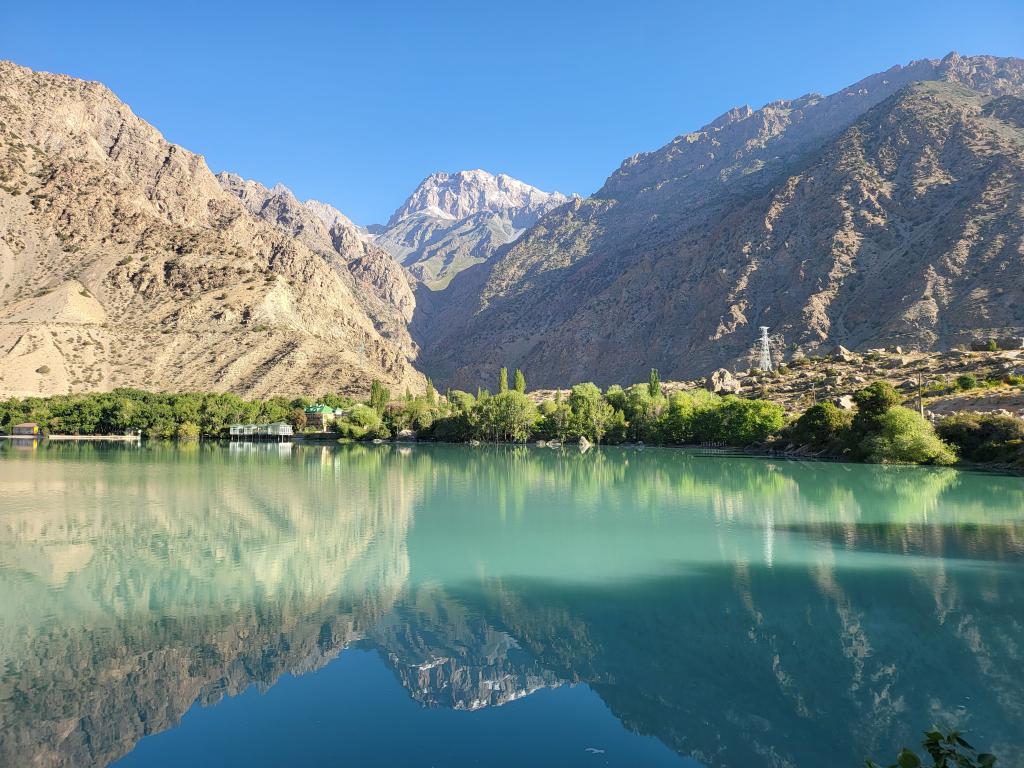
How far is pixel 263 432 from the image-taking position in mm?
111938

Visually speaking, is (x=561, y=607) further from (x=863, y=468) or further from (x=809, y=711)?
(x=863, y=468)

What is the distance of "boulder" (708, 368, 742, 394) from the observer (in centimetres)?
10162

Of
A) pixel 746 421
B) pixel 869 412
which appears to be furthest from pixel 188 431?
pixel 869 412

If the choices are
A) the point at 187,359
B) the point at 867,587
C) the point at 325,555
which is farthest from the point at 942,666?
the point at 187,359

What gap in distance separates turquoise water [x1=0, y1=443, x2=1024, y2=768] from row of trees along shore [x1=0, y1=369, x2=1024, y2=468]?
3882cm

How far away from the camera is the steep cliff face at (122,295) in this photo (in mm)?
122188

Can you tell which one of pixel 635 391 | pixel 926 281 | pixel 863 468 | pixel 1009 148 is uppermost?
pixel 1009 148

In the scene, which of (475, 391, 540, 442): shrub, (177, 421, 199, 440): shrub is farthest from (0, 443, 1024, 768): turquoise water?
(177, 421, 199, 440): shrub

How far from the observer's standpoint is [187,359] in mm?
128625

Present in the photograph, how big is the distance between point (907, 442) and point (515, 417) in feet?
181

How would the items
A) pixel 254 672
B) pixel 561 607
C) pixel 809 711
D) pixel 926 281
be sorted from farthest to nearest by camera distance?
pixel 926 281 → pixel 561 607 → pixel 254 672 → pixel 809 711

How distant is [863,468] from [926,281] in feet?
249

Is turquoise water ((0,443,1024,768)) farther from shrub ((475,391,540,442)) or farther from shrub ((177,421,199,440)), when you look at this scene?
shrub ((177,421,199,440))

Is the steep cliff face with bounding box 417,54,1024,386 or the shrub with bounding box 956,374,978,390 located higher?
the steep cliff face with bounding box 417,54,1024,386
